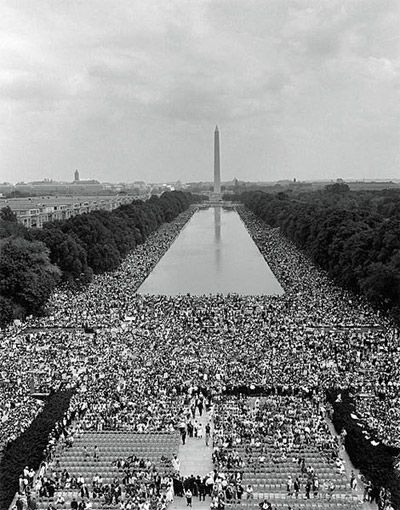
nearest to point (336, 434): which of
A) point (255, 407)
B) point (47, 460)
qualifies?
point (255, 407)

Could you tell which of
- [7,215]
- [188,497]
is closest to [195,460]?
[188,497]

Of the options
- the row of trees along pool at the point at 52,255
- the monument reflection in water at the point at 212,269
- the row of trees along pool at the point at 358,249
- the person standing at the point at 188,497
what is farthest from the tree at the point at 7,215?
the person standing at the point at 188,497

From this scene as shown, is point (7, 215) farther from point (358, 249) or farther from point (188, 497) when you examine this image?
point (188, 497)

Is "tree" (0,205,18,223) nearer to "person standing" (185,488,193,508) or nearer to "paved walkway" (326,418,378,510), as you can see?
"paved walkway" (326,418,378,510)

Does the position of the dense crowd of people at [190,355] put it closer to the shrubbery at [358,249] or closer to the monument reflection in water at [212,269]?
the shrubbery at [358,249]

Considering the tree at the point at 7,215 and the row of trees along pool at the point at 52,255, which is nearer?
the row of trees along pool at the point at 52,255
